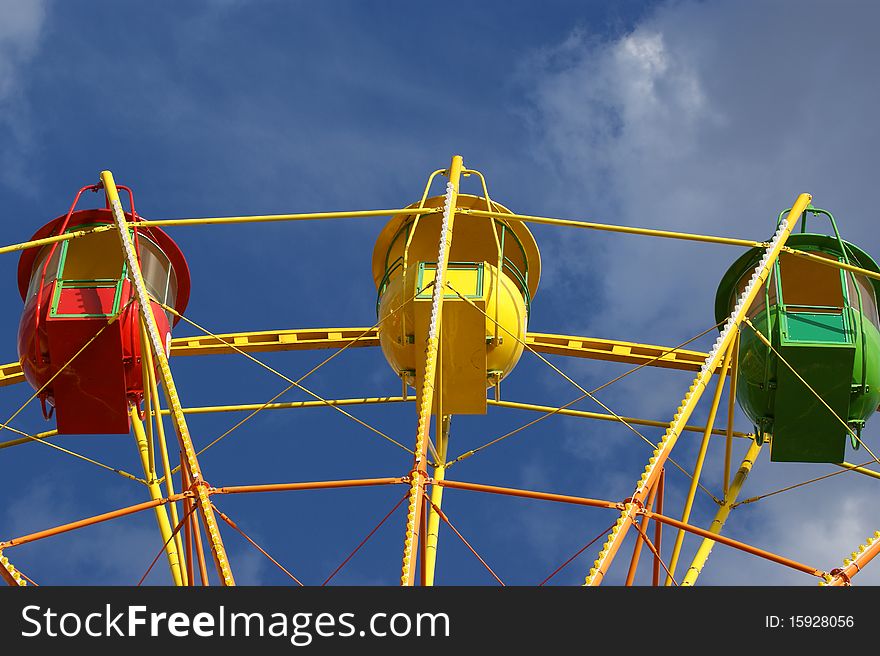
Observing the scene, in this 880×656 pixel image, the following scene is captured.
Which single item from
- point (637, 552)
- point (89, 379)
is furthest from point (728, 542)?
point (89, 379)

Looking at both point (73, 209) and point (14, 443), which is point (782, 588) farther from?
point (14, 443)

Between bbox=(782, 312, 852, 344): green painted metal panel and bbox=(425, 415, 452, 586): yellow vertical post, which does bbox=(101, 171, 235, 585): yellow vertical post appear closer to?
bbox=(425, 415, 452, 586): yellow vertical post

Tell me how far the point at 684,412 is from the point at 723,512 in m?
6.51

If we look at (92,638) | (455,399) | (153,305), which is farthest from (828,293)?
(92,638)

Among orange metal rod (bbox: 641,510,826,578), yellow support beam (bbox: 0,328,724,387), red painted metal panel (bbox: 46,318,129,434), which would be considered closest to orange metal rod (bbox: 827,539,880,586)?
orange metal rod (bbox: 641,510,826,578)

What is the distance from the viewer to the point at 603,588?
528 inches

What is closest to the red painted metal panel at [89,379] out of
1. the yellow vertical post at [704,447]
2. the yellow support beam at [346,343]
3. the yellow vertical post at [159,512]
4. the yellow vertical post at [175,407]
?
the yellow vertical post at [159,512]

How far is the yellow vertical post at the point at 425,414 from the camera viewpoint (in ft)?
53.1

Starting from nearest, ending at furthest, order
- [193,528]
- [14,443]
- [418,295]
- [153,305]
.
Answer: [193,528]
[418,295]
[153,305]
[14,443]

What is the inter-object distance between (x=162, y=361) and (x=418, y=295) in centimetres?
403

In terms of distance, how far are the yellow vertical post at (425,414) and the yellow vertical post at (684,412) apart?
1.88 m

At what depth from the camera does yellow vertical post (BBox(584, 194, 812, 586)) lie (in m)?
16.2

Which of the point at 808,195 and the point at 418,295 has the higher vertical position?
the point at 808,195

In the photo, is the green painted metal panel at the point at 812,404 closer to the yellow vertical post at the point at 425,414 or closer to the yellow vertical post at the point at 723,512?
the yellow vertical post at the point at 723,512
